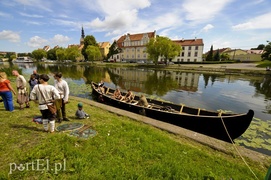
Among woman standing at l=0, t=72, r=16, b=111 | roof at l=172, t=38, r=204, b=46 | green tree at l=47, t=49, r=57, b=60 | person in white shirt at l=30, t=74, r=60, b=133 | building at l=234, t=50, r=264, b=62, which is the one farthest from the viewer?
green tree at l=47, t=49, r=57, b=60

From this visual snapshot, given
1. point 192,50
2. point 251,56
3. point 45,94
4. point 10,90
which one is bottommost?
point 10,90

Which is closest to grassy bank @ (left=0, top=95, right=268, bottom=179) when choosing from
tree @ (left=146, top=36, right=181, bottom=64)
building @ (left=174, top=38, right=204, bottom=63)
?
tree @ (left=146, top=36, right=181, bottom=64)

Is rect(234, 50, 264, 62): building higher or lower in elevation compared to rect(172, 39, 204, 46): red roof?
lower

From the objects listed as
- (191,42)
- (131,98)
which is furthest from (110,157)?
(191,42)

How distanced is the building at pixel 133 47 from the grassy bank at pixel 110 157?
6966 centimetres

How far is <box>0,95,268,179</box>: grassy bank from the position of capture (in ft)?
10.2

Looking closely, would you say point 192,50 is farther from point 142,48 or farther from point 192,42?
point 142,48

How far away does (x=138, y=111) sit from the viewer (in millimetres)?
8703

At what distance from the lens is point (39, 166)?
320cm

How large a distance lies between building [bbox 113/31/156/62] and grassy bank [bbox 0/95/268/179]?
69.7m

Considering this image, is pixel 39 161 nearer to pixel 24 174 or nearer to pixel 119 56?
pixel 24 174

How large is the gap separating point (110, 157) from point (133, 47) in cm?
7697

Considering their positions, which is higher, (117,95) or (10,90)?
(10,90)

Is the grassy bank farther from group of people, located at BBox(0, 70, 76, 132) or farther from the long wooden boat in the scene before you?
the long wooden boat
